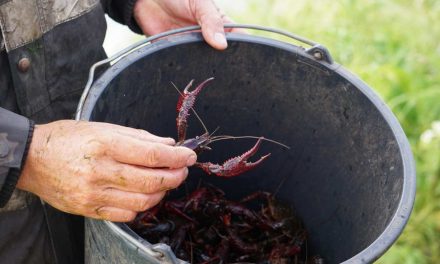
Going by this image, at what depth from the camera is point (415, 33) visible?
4.12 meters

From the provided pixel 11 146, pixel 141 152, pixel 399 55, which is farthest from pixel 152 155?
pixel 399 55

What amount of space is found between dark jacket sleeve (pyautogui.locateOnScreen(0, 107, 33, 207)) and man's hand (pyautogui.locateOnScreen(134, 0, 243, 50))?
77 centimetres

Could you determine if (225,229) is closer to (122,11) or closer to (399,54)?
(122,11)

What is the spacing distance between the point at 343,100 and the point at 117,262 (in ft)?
3.20

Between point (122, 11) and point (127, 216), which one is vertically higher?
point (122, 11)

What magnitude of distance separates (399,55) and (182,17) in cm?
229

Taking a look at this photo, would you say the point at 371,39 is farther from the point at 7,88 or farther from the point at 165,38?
the point at 7,88

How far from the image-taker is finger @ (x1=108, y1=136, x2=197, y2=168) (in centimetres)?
125

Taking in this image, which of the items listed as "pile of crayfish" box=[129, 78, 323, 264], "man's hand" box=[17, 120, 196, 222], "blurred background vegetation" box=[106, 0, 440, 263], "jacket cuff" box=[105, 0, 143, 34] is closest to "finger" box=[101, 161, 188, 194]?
"man's hand" box=[17, 120, 196, 222]

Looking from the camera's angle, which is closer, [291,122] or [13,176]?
[13,176]

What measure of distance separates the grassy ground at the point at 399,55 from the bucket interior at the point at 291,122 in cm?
102

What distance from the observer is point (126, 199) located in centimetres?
130

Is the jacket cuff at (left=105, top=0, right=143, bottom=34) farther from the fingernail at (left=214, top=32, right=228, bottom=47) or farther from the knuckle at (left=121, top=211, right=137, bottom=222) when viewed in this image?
the knuckle at (left=121, top=211, right=137, bottom=222)

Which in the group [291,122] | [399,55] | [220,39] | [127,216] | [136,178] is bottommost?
[127,216]
